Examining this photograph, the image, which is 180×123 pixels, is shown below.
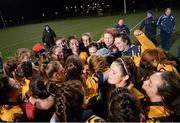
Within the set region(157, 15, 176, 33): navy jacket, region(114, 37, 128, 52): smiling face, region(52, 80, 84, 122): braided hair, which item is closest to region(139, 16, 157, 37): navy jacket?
region(157, 15, 176, 33): navy jacket

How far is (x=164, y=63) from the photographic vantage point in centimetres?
490

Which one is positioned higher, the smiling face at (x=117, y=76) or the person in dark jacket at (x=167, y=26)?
the smiling face at (x=117, y=76)

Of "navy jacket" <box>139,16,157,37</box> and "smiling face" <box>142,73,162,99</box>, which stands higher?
"smiling face" <box>142,73,162,99</box>

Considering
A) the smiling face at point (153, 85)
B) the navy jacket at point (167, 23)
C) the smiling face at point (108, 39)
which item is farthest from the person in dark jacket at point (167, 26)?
the smiling face at point (153, 85)

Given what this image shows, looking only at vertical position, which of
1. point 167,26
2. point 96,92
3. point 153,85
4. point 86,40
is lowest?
point 167,26

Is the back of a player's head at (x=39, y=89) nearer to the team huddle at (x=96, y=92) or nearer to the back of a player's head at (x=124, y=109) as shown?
the team huddle at (x=96, y=92)

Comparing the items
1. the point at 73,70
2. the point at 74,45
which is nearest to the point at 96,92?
the point at 73,70

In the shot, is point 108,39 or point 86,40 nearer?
point 108,39

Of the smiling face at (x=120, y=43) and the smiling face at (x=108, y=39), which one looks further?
the smiling face at (x=108, y=39)

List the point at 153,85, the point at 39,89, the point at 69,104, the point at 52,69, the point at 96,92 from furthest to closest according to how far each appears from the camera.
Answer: the point at 52,69 → the point at 96,92 → the point at 39,89 → the point at 153,85 → the point at 69,104

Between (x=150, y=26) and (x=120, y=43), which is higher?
(x=120, y=43)

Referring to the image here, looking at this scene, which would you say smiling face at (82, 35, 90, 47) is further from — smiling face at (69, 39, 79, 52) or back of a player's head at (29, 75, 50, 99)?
back of a player's head at (29, 75, 50, 99)

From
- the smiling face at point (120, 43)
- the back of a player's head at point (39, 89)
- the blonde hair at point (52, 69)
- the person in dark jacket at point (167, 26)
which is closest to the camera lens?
the back of a player's head at point (39, 89)

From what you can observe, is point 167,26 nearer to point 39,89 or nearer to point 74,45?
point 74,45
